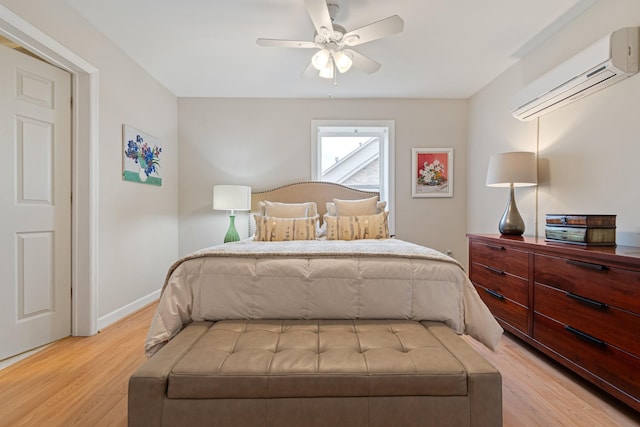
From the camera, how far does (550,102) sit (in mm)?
2398

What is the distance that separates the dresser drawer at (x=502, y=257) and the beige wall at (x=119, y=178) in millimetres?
3172

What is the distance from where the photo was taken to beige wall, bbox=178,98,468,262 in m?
3.89

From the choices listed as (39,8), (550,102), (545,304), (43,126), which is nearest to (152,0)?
(39,8)

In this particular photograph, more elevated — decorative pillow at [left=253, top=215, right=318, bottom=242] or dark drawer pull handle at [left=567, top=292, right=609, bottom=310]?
decorative pillow at [left=253, top=215, right=318, bottom=242]

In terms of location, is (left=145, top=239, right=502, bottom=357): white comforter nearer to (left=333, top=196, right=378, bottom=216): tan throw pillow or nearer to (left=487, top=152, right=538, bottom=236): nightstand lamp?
(left=487, top=152, right=538, bottom=236): nightstand lamp

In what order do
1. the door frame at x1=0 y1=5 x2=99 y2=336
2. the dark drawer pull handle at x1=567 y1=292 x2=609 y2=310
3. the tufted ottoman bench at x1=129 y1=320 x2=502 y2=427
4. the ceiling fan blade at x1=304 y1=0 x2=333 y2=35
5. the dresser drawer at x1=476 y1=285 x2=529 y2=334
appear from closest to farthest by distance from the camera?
the tufted ottoman bench at x1=129 y1=320 x2=502 y2=427, the dark drawer pull handle at x1=567 y1=292 x2=609 y2=310, the ceiling fan blade at x1=304 y1=0 x2=333 y2=35, the dresser drawer at x1=476 y1=285 x2=529 y2=334, the door frame at x1=0 y1=5 x2=99 y2=336

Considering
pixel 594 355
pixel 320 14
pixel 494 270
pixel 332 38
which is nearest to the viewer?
pixel 594 355

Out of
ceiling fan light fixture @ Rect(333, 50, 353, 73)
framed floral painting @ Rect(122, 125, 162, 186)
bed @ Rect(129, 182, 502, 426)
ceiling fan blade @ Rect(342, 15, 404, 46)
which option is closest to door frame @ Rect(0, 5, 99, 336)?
framed floral painting @ Rect(122, 125, 162, 186)

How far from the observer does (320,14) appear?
6.12 ft

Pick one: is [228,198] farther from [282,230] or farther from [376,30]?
[376,30]

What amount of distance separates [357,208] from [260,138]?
5.26 feet

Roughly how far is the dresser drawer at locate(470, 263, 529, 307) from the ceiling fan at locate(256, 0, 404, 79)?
1.89 meters

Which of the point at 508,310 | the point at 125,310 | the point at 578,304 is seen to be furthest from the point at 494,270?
the point at 125,310

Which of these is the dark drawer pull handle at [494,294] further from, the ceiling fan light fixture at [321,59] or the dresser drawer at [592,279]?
the ceiling fan light fixture at [321,59]
